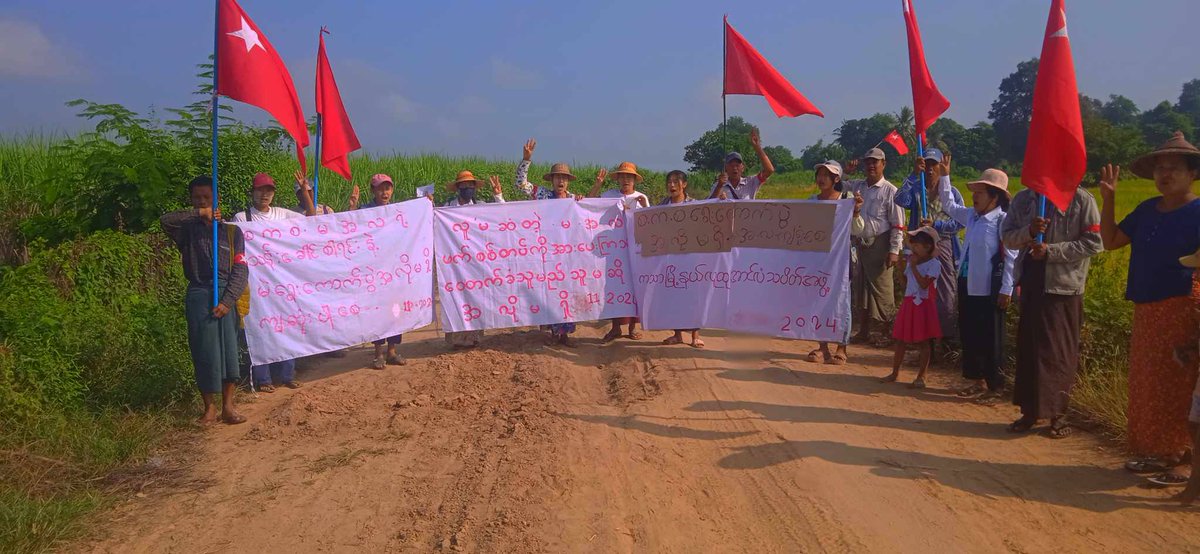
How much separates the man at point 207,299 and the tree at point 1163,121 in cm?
4037

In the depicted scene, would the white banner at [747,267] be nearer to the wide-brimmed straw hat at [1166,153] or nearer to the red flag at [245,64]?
the wide-brimmed straw hat at [1166,153]

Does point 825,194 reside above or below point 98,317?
above

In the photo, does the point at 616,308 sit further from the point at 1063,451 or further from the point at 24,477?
the point at 24,477

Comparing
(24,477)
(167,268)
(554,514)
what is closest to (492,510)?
(554,514)

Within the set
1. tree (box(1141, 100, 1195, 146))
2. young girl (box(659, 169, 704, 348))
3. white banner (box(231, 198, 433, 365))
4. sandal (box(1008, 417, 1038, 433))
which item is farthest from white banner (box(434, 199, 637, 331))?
tree (box(1141, 100, 1195, 146))

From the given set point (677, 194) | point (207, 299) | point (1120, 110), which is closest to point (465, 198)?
point (677, 194)

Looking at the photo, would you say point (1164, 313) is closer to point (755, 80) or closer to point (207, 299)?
point (755, 80)

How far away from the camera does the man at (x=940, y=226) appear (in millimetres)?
7266

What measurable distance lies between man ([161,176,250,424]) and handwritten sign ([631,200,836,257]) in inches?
154

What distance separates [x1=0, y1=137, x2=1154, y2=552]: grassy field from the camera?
4.91 m

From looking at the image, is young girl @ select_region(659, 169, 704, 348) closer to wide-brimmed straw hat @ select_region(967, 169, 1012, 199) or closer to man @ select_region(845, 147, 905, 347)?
man @ select_region(845, 147, 905, 347)

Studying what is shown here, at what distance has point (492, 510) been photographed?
4.55 m

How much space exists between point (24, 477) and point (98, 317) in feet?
8.47

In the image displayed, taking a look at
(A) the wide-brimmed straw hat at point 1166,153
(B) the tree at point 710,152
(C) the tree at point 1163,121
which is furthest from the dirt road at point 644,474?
(C) the tree at point 1163,121
